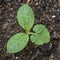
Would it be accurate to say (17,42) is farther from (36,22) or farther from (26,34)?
(36,22)

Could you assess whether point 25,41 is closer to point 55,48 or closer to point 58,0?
point 55,48

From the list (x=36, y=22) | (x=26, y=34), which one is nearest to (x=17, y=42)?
(x=26, y=34)

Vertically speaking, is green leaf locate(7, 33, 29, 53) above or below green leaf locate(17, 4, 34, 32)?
below

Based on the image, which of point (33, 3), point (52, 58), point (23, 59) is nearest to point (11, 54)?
point (23, 59)

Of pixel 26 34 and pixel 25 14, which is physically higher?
pixel 25 14

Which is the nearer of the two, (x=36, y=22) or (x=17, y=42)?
(x=17, y=42)
